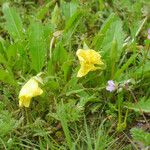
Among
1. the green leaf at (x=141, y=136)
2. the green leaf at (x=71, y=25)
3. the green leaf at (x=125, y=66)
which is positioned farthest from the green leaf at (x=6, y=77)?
the green leaf at (x=141, y=136)

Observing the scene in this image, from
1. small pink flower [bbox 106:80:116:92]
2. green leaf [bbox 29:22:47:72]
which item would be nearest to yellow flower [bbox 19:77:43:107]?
green leaf [bbox 29:22:47:72]

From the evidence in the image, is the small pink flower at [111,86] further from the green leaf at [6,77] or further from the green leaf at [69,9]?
the green leaf at [69,9]

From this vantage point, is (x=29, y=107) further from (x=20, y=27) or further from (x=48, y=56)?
(x=20, y=27)

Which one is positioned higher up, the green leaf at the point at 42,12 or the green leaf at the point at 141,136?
the green leaf at the point at 42,12

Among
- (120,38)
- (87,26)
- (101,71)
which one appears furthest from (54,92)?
(87,26)

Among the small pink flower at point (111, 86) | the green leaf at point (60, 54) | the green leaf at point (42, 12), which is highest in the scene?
the green leaf at point (42, 12)

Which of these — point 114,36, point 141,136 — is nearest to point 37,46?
point 114,36

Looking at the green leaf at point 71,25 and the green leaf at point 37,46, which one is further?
the green leaf at point 71,25

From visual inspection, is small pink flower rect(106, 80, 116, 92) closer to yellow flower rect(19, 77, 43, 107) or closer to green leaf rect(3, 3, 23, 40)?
yellow flower rect(19, 77, 43, 107)
